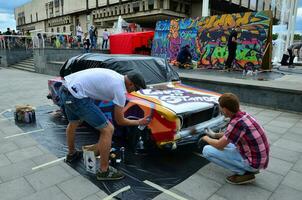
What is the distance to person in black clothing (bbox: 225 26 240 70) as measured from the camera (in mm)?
10711

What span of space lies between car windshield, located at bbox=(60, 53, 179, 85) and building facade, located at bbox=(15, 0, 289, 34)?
13.5 m

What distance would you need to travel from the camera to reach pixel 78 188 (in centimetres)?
299

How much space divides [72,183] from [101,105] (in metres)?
1.41

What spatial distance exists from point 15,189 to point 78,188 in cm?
75

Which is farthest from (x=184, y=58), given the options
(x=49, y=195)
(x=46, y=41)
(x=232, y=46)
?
(x=49, y=195)

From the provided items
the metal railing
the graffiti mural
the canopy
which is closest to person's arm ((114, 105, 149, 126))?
the graffiti mural

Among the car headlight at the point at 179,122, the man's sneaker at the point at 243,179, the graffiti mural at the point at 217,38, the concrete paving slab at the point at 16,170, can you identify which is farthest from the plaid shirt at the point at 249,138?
the graffiti mural at the point at 217,38

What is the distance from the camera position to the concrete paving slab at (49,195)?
2.78 metres

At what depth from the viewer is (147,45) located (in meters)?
16.2

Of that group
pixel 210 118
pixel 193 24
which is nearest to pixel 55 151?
pixel 210 118

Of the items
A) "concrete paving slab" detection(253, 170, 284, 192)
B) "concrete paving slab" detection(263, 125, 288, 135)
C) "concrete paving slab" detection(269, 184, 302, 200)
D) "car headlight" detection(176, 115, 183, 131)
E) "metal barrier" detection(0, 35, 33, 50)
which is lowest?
"concrete paving slab" detection(269, 184, 302, 200)

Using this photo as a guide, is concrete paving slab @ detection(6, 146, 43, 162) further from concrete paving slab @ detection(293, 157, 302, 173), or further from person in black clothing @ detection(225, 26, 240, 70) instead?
person in black clothing @ detection(225, 26, 240, 70)

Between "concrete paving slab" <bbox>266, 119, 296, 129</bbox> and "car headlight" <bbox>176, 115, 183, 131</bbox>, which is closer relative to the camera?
"car headlight" <bbox>176, 115, 183, 131</bbox>

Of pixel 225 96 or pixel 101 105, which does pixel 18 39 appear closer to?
pixel 101 105
